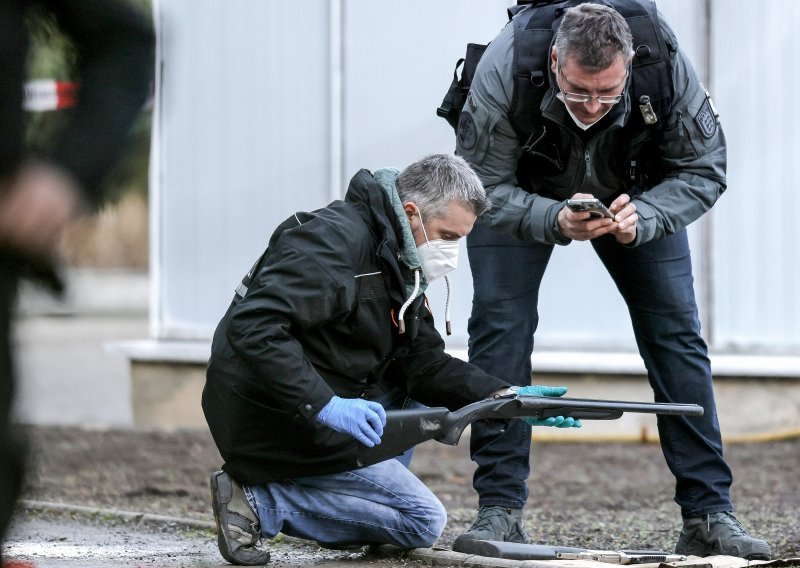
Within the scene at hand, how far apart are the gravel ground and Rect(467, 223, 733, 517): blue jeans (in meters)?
0.34

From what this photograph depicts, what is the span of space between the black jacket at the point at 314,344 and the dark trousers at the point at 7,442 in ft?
4.17

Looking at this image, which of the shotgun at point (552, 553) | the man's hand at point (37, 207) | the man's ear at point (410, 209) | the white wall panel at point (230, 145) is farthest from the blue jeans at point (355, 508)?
the white wall panel at point (230, 145)

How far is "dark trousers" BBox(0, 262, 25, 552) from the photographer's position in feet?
7.57

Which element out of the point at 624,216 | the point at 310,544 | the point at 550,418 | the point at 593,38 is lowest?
the point at 310,544

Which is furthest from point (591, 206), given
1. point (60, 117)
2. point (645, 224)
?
point (60, 117)

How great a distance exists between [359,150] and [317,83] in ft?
1.59

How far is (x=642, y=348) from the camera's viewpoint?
438cm

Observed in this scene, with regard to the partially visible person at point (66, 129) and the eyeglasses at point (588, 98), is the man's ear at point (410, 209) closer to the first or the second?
the eyeglasses at point (588, 98)

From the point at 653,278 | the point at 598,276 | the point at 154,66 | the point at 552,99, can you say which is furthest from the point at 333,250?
the point at 598,276

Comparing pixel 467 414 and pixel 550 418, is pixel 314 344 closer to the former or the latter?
pixel 467 414

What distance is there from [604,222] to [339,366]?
0.88 metres

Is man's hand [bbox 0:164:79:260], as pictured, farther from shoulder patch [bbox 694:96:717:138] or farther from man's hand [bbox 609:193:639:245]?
shoulder patch [bbox 694:96:717:138]

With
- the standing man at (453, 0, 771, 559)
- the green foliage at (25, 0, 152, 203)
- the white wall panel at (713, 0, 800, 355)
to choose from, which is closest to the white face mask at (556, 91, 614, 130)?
the standing man at (453, 0, 771, 559)

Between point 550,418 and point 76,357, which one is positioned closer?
point 550,418
